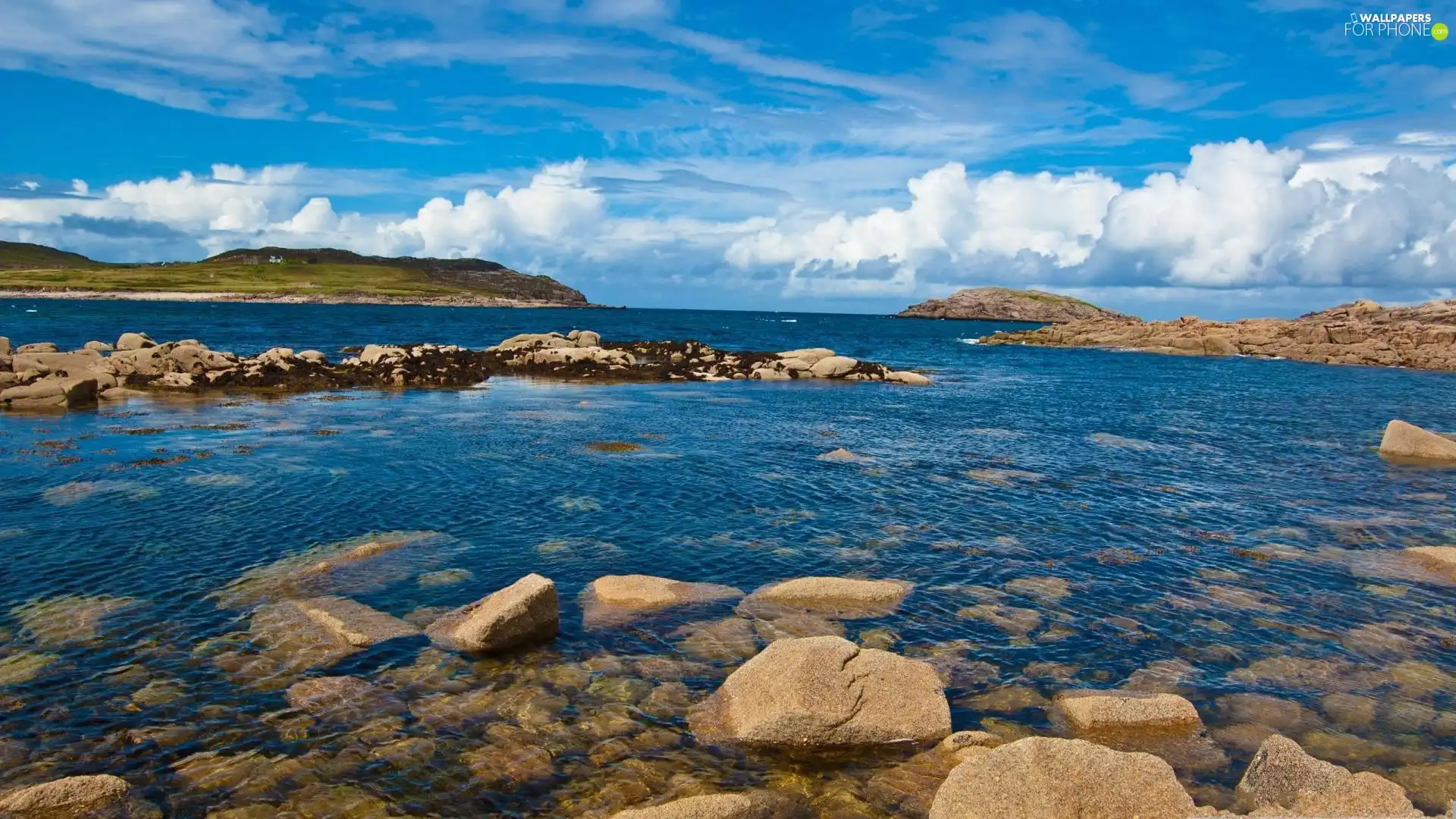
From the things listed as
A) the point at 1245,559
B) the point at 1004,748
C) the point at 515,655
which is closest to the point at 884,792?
the point at 1004,748

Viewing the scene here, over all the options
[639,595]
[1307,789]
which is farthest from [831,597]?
[1307,789]

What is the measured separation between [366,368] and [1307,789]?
211 feet

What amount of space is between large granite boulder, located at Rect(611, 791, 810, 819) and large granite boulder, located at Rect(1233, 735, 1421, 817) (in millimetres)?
5670

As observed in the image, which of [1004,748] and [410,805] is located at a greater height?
[1004,748]

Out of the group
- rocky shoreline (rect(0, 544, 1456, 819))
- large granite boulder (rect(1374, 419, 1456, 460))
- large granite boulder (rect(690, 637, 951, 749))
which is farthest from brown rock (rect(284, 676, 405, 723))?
large granite boulder (rect(1374, 419, 1456, 460))

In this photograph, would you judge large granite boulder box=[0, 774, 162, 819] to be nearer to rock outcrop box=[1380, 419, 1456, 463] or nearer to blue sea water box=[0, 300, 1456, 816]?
blue sea water box=[0, 300, 1456, 816]

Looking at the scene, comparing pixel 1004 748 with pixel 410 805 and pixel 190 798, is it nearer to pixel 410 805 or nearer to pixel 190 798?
pixel 410 805

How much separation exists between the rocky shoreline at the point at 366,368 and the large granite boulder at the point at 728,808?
46740 mm

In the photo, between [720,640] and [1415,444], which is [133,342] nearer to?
[720,640]

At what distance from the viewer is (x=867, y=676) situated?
1265 cm

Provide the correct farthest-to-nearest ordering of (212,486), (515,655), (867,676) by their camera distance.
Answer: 1. (212,486)
2. (515,655)
3. (867,676)

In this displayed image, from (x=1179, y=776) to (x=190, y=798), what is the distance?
41.7ft

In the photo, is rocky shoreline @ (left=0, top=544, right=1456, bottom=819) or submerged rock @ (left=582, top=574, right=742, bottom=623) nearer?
rocky shoreline @ (left=0, top=544, right=1456, bottom=819)

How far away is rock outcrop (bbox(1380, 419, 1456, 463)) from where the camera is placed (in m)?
36.1
